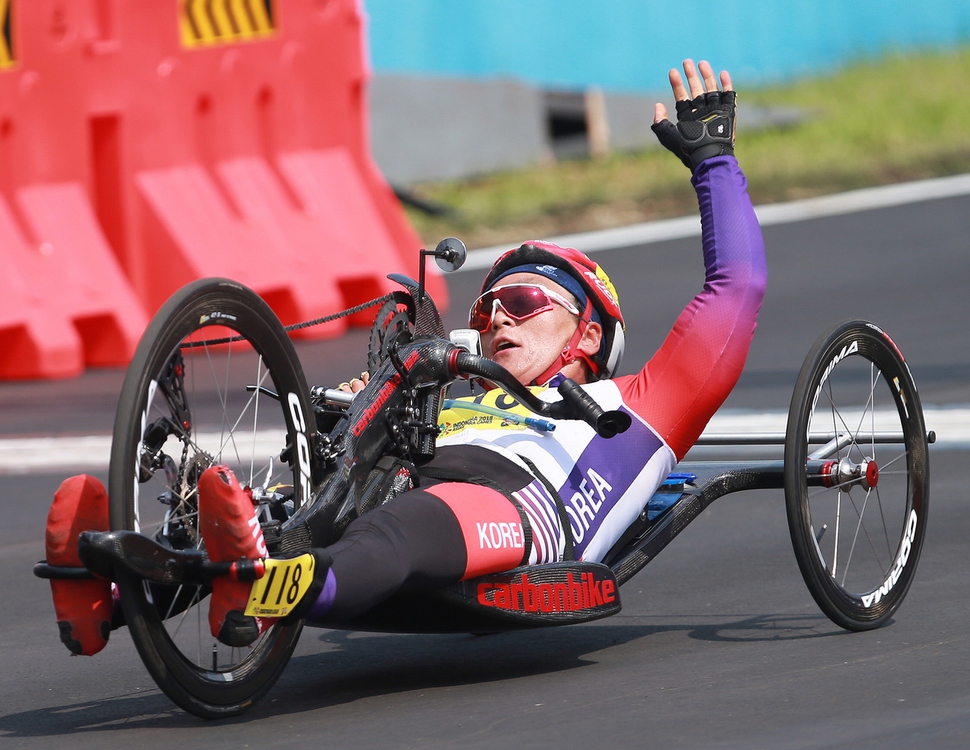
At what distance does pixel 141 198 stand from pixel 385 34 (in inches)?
244

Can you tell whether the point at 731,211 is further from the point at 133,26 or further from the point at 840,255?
the point at 840,255

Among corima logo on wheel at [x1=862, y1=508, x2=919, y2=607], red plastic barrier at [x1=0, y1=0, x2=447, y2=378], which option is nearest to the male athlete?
corima logo on wheel at [x1=862, y1=508, x2=919, y2=607]

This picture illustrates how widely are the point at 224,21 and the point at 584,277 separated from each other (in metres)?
6.32

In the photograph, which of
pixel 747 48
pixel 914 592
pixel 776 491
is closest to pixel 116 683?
pixel 914 592

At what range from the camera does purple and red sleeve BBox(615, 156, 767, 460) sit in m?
4.89

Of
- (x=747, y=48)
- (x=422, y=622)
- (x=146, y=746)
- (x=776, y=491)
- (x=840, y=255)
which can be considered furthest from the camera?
(x=747, y=48)

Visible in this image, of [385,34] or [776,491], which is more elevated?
[385,34]

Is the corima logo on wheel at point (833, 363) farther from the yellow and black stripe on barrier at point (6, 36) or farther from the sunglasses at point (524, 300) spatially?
the yellow and black stripe on barrier at point (6, 36)

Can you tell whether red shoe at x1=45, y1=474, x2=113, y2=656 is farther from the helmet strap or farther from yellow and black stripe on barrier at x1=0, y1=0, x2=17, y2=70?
yellow and black stripe on barrier at x1=0, y1=0, x2=17, y2=70

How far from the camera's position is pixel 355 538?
417 cm

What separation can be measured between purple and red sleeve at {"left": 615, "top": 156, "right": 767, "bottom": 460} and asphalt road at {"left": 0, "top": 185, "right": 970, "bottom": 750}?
25.9 inches

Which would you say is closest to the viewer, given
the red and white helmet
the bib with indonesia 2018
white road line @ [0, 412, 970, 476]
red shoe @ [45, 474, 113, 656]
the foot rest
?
the foot rest

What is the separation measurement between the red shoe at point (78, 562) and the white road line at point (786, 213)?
29.7ft

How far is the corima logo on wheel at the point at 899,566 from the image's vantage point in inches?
199
